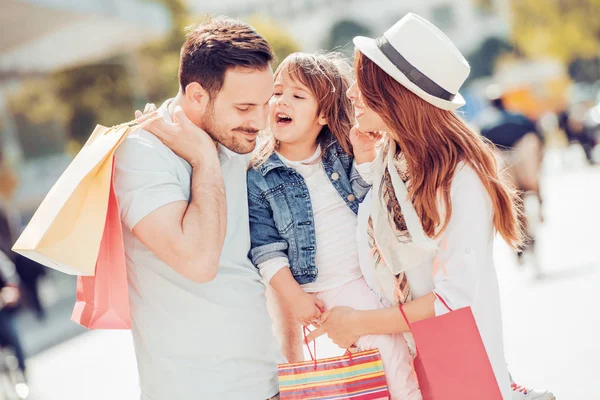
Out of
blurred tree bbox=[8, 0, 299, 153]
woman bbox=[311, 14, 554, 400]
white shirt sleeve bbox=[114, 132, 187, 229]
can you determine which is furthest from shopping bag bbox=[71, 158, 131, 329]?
blurred tree bbox=[8, 0, 299, 153]

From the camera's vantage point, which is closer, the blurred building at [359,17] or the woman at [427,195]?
the woman at [427,195]

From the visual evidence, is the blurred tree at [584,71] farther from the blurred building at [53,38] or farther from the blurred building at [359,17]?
the blurred building at [53,38]

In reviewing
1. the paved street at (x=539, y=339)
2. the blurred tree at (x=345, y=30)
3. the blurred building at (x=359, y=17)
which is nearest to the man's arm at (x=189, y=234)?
the paved street at (x=539, y=339)

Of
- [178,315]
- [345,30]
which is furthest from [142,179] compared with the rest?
[345,30]

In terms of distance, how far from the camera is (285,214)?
3.02 meters

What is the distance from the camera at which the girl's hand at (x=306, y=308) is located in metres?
2.97

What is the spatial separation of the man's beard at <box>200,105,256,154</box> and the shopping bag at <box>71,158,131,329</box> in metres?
0.43

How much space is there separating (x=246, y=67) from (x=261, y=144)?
26.5 inches

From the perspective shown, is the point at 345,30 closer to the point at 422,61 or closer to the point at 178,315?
the point at 422,61

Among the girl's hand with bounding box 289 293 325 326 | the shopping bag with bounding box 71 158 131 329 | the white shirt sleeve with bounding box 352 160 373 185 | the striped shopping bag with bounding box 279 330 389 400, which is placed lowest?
the striped shopping bag with bounding box 279 330 389 400

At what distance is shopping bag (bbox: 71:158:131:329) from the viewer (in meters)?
2.46

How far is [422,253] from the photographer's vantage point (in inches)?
105

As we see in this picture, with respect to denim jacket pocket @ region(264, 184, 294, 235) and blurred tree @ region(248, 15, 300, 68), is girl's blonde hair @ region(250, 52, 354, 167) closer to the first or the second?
denim jacket pocket @ region(264, 184, 294, 235)

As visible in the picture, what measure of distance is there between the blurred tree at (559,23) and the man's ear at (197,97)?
36.3 metres
